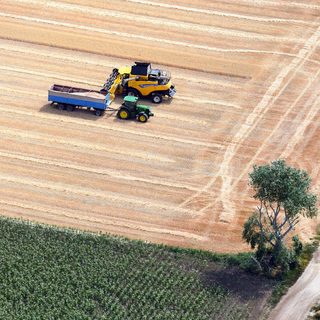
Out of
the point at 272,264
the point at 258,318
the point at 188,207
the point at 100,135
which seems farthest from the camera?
the point at 100,135

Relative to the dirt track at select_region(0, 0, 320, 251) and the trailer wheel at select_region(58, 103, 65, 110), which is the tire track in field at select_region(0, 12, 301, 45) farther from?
the trailer wheel at select_region(58, 103, 65, 110)

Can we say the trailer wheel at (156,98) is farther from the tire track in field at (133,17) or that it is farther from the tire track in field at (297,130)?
the tire track in field at (133,17)

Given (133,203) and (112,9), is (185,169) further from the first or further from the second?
(112,9)

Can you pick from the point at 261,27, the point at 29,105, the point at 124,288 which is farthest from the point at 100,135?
the point at 261,27

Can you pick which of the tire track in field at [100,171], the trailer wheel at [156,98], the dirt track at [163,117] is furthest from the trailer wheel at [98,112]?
the tire track in field at [100,171]

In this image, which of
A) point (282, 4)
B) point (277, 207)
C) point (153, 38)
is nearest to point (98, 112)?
point (153, 38)

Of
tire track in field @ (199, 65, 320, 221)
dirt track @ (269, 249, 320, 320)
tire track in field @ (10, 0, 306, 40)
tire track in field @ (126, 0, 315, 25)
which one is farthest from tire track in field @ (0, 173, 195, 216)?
tire track in field @ (126, 0, 315, 25)

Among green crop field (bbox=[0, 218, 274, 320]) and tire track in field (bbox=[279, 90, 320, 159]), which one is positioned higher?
tire track in field (bbox=[279, 90, 320, 159])
